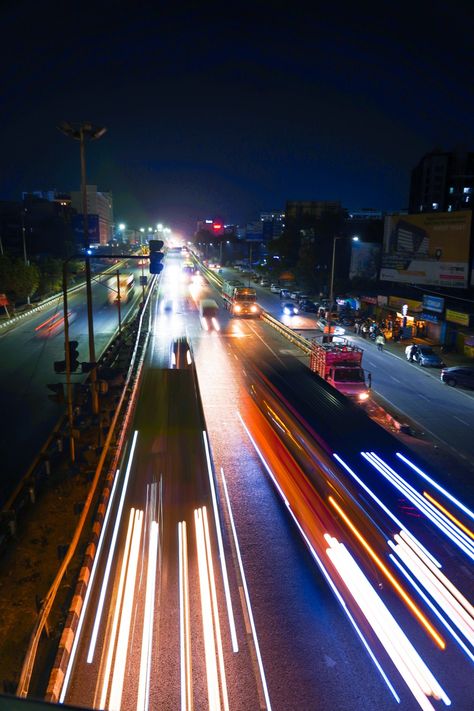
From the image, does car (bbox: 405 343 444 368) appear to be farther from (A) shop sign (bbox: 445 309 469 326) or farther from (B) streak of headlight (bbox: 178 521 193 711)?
(B) streak of headlight (bbox: 178 521 193 711)

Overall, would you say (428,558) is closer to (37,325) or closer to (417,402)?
(417,402)

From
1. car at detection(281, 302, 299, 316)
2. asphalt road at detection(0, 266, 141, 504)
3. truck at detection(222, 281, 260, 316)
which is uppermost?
truck at detection(222, 281, 260, 316)

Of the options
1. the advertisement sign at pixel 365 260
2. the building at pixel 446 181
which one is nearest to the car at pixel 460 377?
the advertisement sign at pixel 365 260

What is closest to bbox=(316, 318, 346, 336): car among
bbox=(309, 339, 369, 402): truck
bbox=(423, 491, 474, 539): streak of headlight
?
bbox=(309, 339, 369, 402): truck

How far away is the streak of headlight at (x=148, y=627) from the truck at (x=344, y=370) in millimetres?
14392

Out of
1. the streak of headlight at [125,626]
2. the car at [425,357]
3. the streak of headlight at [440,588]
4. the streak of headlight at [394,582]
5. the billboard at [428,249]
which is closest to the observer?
the streak of headlight at [125,626]

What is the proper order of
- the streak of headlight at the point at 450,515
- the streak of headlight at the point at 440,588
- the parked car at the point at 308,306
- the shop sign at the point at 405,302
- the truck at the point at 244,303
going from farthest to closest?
the parked car at the point at 308,306, the truck at the point at 244,303, the shop sign at the point at 405,302, the streak of headlight at the point at 450,515, the streak of headlight at the point at 440,588

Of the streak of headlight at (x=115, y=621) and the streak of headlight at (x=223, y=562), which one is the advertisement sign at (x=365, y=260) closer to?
the streak of headlight at (x=223, y=562)

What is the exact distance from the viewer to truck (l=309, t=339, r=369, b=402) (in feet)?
76.4

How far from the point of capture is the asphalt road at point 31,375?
1680 centimetres

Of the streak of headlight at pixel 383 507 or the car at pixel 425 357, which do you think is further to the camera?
the car at pixel 425 357

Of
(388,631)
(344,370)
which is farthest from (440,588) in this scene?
(344,370)

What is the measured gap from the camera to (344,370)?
23.9 meters

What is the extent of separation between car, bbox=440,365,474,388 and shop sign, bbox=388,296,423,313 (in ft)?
43.3
